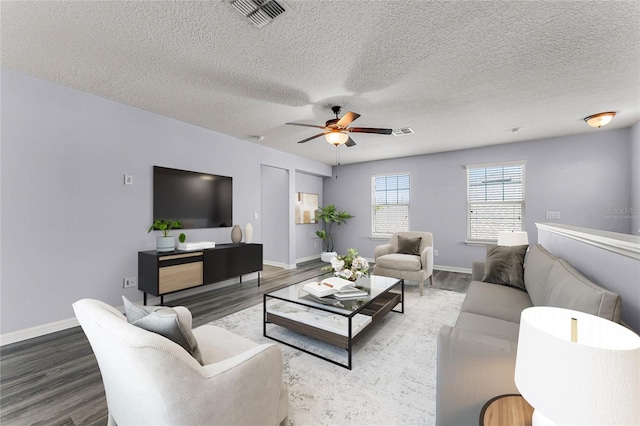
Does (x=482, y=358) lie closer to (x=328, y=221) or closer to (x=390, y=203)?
(x=390, y=203)

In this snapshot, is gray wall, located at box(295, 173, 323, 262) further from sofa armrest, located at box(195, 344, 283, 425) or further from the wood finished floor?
sofa armrest, located at box(195, 344, 283, 425)

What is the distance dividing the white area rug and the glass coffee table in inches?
4.5

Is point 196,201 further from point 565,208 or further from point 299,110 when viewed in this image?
point 565,208

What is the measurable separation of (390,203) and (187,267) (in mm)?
4693

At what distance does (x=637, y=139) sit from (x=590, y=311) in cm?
480

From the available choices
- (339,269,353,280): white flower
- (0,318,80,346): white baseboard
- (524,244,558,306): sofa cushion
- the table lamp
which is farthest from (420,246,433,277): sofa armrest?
(0,318,80,346): white baseboard

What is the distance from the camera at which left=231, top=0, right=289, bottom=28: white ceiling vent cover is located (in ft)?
5.60

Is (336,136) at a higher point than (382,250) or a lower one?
higher

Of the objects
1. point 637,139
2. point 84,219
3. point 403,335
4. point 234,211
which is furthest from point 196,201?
point 637,139

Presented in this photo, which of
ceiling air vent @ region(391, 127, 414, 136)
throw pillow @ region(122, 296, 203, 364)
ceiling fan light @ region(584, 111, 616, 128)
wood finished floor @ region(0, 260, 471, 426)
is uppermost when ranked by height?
ceiling air vent @ region(391, 127, 414, 136)

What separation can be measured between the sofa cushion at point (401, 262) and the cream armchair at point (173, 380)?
3108mm

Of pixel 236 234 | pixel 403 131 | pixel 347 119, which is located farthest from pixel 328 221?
pixel 347 119

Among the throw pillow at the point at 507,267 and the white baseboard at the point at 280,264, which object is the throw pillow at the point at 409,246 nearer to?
the throw pillow at the point at 507,267

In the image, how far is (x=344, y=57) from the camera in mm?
2291
